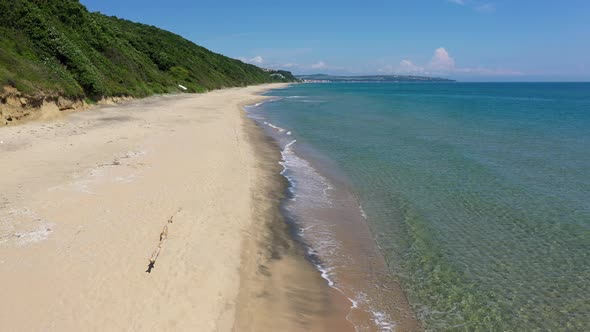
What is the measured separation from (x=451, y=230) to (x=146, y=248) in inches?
299

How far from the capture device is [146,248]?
830cm

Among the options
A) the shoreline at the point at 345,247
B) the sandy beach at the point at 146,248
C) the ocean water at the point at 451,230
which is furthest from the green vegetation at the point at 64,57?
the shoreline at the point at 345,247

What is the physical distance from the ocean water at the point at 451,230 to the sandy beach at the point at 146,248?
1008 millimetres

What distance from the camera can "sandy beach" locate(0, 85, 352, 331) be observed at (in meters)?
6.35

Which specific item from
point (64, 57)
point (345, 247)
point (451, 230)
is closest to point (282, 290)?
point (345, 247)

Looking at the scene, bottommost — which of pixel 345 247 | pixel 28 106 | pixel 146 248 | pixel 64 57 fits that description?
pixel 345 247

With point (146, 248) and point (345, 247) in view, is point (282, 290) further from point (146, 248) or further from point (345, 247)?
point (345, 247)

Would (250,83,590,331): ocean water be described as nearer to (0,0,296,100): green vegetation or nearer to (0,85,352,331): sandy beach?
(0,85,352,331): sandy beach

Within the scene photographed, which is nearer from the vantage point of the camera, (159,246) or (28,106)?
(159,246)

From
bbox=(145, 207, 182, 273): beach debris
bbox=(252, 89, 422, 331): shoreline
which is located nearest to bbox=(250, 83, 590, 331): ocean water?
bbox=(252, 89, 422, 331): shoreline

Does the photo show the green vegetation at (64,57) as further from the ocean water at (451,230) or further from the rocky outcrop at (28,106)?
the ocean water at (451,230)

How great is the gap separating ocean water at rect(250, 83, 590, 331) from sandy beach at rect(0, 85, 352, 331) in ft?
3.31

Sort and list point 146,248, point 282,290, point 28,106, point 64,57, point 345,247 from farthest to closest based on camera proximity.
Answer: point 64,57 < point 28,106 < point 345,247 < point 146,248 < point 282,290

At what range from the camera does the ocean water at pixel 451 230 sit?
782 cm
